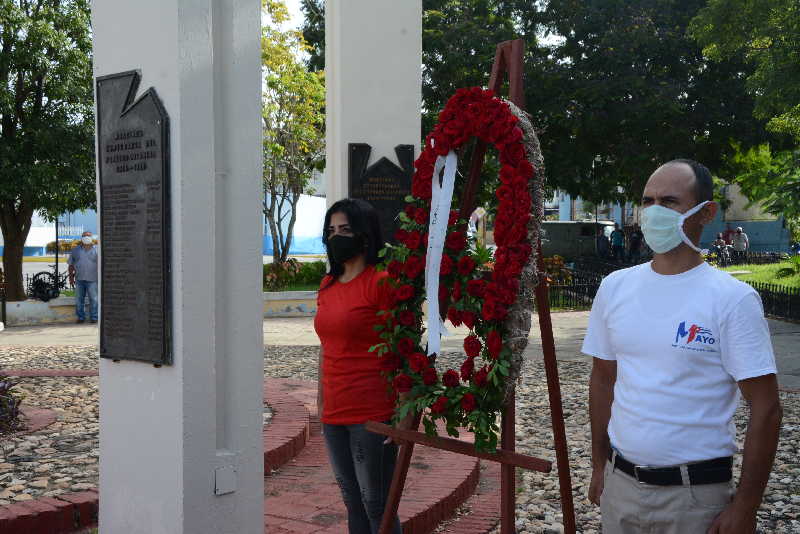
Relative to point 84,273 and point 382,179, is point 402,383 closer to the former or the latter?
point 382,179

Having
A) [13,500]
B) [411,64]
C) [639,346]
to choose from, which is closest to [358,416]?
[639,346]

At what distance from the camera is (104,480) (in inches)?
176

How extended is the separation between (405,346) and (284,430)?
3038 millimetres

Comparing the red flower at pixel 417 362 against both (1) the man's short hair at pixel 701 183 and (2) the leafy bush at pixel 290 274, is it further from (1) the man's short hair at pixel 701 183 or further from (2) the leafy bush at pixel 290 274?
(2) the leafy bush at pixel 290 274

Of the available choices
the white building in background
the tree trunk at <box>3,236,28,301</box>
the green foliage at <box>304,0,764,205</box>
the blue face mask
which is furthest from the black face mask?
the white building in background

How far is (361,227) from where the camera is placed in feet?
12.6

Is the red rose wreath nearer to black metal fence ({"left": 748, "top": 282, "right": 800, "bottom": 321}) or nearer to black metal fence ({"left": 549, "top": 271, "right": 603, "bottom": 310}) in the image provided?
black metal fence ({"left": 748, "top": 282, "right": 800, "bottom": 321})

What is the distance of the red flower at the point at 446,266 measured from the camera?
3.78m

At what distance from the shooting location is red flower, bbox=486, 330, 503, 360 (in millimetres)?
3520

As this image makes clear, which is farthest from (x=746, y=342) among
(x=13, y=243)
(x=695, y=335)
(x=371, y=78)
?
(x=13, y=243)

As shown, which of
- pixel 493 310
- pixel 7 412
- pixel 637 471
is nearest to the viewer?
pixel 637 471

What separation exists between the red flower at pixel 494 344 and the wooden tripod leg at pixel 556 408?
177mm

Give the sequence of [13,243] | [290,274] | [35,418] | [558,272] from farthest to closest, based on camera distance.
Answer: [290,274]
[558,272]
[13,243]
[35,418]

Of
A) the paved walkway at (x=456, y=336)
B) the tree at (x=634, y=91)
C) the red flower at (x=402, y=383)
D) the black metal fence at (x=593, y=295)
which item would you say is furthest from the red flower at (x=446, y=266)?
the tree at (x=634, y=91)
